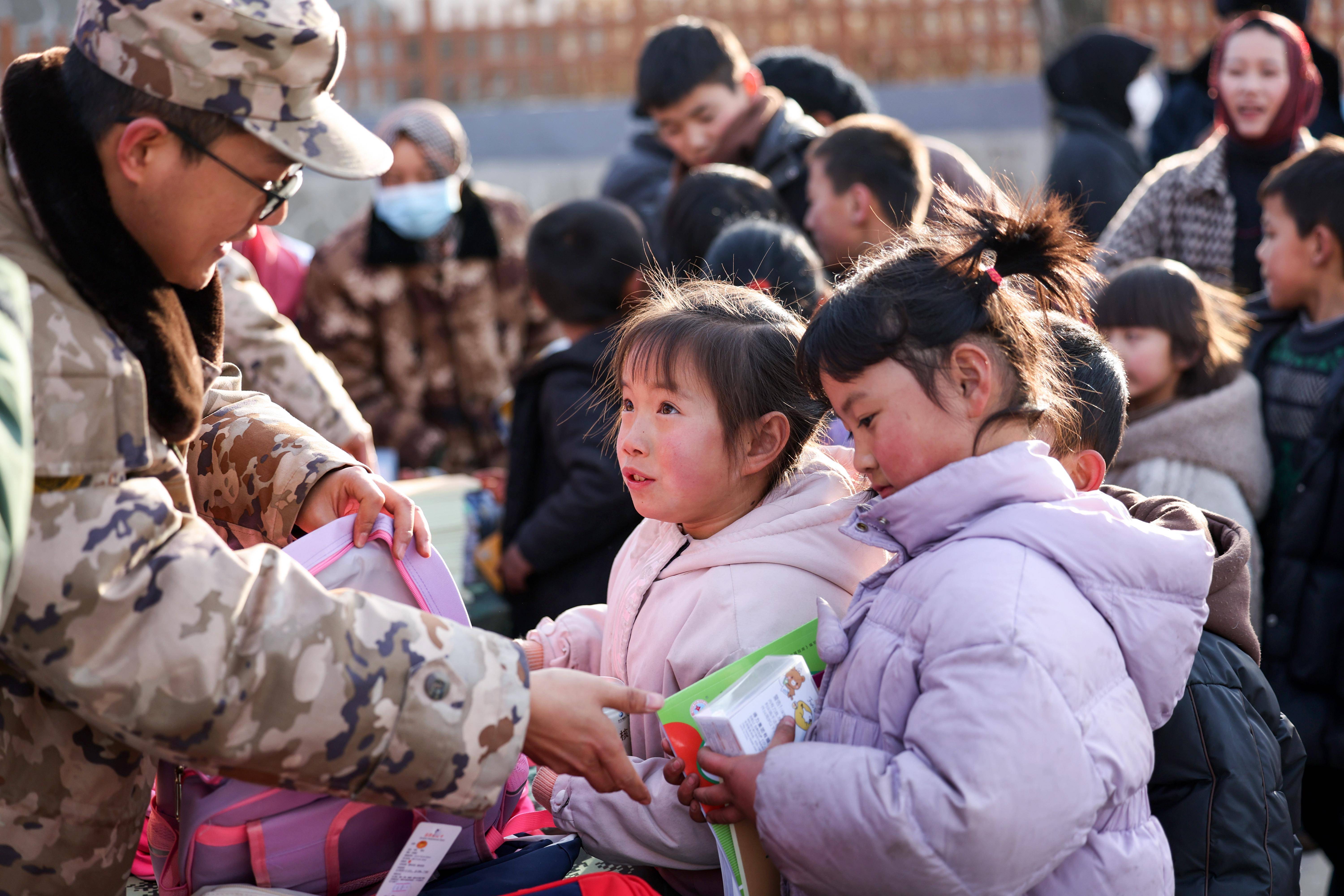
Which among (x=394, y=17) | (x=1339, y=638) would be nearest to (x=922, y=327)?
(x=1339, y=638)

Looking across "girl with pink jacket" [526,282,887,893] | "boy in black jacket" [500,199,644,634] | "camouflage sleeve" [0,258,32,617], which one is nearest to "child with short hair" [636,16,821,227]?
"boy in black jacket" [500,199,644,634]

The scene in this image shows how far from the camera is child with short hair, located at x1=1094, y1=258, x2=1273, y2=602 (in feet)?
10.5

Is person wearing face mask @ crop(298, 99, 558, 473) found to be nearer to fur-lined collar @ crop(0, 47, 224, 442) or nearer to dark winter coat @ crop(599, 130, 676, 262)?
dark winter coat @ crop(599, 130, 676, 262)

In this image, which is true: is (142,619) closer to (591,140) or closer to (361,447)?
(361,447)

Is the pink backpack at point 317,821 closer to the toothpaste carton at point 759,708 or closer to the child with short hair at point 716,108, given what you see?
the toothpaste carton at point 759,708

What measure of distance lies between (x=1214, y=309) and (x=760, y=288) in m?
1.66

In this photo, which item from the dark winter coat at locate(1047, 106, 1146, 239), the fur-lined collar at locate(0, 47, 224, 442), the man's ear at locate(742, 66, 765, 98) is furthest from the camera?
the dark winter coat at locate(1047, 106, 1146, 239)

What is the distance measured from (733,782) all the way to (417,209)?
352 cm

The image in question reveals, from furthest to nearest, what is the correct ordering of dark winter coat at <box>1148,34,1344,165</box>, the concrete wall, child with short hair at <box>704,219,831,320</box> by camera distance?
1. the concrete wall
2. dark winter coat at <box>1148,34,1344,165</box>
3. child with short hair at <box>704,219,831,320</box>

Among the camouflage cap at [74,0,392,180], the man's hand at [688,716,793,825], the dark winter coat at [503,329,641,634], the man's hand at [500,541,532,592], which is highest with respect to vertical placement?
the camouflage cap at [74,0,392,180]

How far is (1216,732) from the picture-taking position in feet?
5.93

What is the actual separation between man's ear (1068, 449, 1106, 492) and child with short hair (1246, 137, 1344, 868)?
1.50 meters

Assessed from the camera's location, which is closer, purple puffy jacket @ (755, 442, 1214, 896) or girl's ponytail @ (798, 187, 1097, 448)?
purple puffy jacket @ (755, 442, 1214, 896)

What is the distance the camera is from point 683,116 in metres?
4.56
